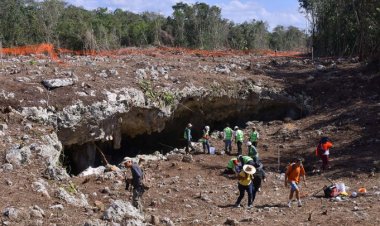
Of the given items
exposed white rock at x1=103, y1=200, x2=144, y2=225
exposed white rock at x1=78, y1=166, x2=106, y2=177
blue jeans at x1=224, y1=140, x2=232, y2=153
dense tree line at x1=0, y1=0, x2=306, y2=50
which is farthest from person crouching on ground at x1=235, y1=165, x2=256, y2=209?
dense tree line at x1=0, y1=0, x2=306, y2=50

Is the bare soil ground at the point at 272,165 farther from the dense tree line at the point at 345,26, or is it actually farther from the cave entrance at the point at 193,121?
the dense tree line at the point at 345,26

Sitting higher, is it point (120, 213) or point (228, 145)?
Result: point (120, 213)

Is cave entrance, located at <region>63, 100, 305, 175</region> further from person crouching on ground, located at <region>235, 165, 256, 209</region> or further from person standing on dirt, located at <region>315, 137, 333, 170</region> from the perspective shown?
person crouching on ground, located at <region>235, 165, 256, 209</region>

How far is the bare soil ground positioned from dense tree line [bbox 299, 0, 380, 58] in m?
2.99

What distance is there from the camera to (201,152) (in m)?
18.9

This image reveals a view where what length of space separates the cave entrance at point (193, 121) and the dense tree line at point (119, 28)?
12.5 m

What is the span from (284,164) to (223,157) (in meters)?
2.25

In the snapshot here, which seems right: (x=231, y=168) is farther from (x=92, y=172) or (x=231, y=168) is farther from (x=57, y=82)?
(x=57, y=82)

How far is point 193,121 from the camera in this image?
21891 mm

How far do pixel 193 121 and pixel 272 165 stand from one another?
5549 millimetres

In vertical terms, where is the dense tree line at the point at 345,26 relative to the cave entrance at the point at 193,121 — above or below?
above

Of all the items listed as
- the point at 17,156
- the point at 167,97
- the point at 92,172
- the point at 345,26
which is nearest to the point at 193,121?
the point at 167,97

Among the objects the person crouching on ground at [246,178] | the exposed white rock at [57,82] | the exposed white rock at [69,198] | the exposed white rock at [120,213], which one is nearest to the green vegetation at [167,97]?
the exposed white rock at [57,82]

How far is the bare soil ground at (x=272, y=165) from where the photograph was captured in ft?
35.1
